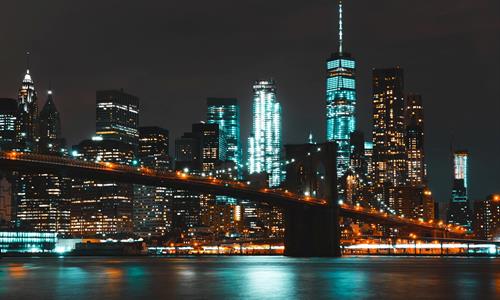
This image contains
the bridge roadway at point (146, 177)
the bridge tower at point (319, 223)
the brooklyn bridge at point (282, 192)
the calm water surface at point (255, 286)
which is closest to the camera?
the calm water surface at point (255, 286)

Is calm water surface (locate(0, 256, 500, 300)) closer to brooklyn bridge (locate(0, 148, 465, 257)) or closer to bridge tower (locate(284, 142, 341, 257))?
brooklyn bridge (locate(0, 148, 465, 257))

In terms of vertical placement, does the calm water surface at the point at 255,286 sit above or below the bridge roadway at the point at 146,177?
below

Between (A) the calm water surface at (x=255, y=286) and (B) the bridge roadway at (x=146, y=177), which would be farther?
(B) the bridge roadway at (x=146, y=177)

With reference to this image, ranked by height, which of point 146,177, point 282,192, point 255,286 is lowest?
point 255,286

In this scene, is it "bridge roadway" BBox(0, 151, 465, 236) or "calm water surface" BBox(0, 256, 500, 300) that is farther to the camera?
"bridge roadway" BBox(0, 151, 465, 236)

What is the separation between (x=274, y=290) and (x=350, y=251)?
109 m

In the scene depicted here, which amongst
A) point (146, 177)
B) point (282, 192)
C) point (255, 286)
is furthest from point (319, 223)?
point (255, 286)

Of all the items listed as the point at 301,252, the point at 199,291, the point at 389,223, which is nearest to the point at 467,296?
the point at 199,291

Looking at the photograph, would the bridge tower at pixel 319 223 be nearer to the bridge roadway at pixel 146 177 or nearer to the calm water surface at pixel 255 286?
the bridge roadway at pixel 146 177

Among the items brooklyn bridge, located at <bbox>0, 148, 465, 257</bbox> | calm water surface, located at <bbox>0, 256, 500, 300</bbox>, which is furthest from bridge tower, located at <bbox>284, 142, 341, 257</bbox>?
calm water surface, located at <bbox>0, 256, 500, 300</bbox>

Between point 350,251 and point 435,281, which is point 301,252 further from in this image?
point 350,251

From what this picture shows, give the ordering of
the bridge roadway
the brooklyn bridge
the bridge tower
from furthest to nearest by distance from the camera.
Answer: the bridge tower
the brooklyn bridge
the bridge roadway

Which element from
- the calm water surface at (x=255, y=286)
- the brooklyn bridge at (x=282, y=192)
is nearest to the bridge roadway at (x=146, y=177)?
the brooklyn bridge at (x=282, y=192)

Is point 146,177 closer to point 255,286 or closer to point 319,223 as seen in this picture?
point 319,223
